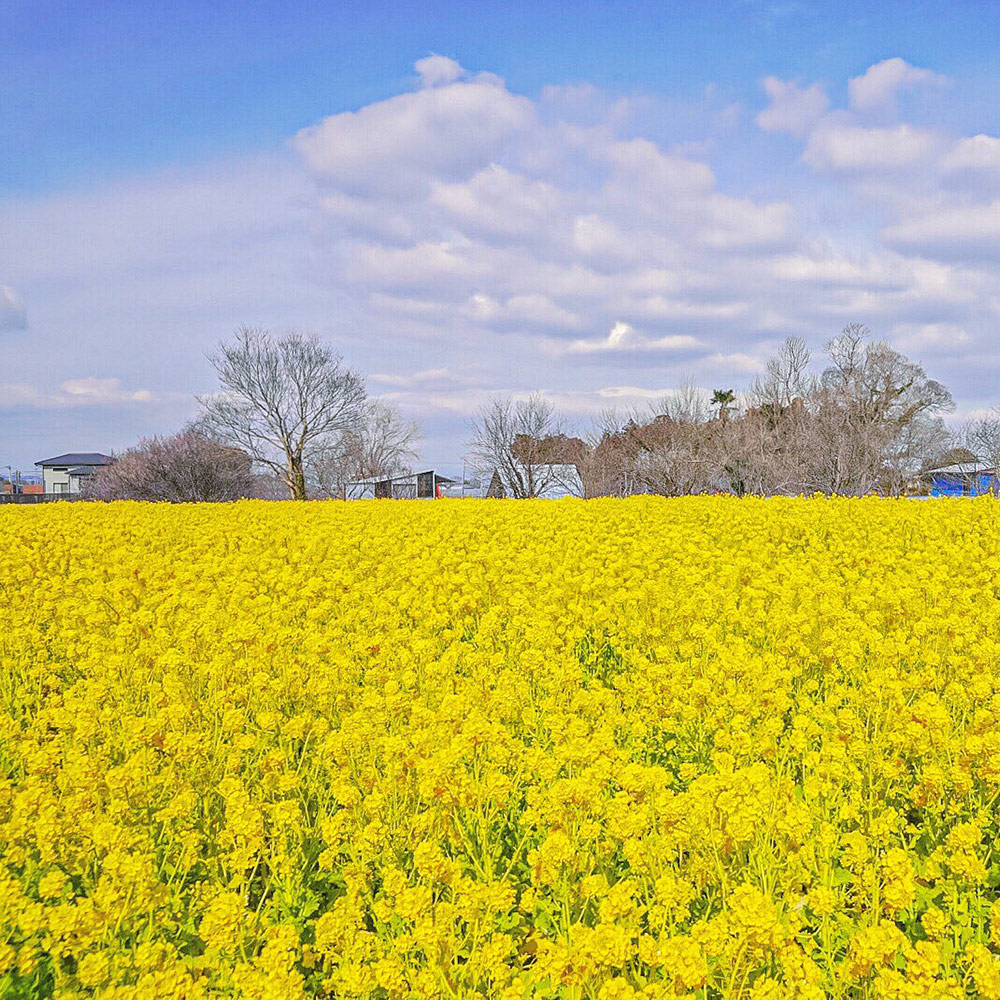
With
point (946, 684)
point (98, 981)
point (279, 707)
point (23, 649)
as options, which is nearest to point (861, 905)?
point (946, 684)

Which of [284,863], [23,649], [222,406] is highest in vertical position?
[222,406]

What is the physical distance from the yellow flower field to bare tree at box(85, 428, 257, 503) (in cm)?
4554

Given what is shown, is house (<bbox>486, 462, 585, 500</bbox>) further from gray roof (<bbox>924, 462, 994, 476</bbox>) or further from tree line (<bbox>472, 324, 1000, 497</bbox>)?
gray roof (<bbox>924, 462, 994, 476</bbox>)

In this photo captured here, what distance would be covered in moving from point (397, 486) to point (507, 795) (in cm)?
6534

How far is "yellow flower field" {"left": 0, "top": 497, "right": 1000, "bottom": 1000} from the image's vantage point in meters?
2.73

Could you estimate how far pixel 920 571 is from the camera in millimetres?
7930

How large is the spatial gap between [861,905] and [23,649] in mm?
5957

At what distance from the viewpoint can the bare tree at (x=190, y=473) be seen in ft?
169

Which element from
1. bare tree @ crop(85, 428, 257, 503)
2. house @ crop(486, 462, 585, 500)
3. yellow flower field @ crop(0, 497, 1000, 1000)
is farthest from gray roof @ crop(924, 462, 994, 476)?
yellow flower field @ crop(0, 497, 1000, 1000)

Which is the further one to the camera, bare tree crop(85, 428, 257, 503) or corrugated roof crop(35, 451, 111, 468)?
corrugated roof crop(35, 451, 111, 468)

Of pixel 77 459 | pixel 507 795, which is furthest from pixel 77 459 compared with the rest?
pixel 507 795

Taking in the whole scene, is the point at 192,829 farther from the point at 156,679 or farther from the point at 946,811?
the point at 946,811

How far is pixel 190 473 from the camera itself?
5159 centimetres

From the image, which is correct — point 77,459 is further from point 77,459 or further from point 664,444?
point 664,444
